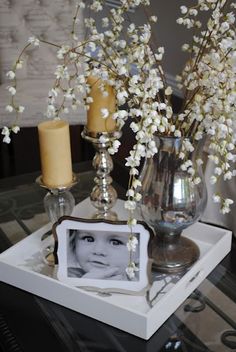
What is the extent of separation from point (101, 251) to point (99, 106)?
0.81ft

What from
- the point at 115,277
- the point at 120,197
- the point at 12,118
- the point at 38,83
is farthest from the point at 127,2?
the point at 38,83

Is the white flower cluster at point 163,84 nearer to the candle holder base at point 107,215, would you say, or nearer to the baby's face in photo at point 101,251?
the baby's face in photo at point 101,251

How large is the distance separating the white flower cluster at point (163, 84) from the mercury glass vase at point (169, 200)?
0.03 m

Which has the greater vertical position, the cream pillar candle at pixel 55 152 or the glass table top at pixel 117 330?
the cream pillar candle at pixel 55 152

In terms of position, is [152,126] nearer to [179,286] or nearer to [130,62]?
[130,62]

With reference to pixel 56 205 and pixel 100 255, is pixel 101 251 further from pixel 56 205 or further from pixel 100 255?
pixel 56 205

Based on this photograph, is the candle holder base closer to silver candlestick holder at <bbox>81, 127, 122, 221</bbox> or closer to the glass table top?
silver candlestick holder at <bbox>81, 127, 122, 221</bbox>

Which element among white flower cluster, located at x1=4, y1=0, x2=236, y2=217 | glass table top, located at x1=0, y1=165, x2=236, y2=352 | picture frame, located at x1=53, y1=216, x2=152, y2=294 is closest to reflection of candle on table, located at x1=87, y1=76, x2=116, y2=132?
white flower cluster, located at x1=4, y1=0, x2=236, y2=217

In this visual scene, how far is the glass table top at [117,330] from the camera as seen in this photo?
2.62 ft

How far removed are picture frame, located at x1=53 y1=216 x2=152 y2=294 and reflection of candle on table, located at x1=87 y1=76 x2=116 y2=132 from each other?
17 cm

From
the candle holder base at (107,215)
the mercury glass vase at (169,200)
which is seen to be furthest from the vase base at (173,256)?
the candle holder base at (107,215)

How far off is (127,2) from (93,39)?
80 millimetres

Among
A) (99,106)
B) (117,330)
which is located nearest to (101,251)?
(117,330)

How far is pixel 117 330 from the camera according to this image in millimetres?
822
